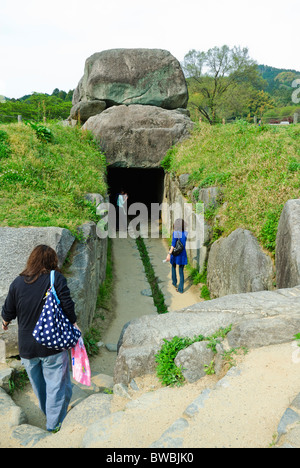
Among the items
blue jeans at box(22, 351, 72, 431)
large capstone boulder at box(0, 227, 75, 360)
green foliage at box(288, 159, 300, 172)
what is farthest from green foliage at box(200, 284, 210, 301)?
blue jeans at box(22, 351, 72, 431)

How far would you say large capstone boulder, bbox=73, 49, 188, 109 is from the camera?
1439cm

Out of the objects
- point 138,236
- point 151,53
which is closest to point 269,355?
point 138,236

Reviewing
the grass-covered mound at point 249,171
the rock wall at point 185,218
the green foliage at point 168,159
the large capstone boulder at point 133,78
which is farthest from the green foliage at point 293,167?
the large capstone boulder at point 133,78

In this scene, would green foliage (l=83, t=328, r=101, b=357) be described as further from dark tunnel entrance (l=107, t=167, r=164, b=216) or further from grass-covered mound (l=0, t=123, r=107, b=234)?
dark tunnel entrance (l=107, t=167, r=164, b=216)

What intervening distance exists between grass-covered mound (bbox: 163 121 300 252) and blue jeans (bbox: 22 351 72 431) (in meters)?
4.37

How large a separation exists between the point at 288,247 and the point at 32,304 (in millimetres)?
3973

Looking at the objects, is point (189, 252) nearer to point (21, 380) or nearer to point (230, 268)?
point (230, 268)

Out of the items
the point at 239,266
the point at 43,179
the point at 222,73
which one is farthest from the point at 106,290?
the point at 222,73

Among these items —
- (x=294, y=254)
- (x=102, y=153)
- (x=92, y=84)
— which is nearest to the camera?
(x=294, y=254)

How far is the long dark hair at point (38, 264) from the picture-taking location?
342 centimetres

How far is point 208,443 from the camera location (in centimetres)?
246

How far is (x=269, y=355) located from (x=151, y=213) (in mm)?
12931

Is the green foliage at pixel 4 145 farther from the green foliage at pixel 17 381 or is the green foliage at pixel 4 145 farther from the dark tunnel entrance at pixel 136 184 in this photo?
the dark tunnel entrance at pixel 136 184

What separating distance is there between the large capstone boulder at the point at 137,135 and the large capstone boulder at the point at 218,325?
9.76 meters
